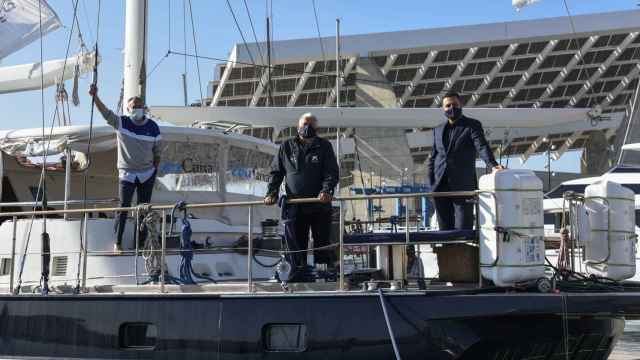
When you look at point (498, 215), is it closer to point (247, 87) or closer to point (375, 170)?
point (375, 170)

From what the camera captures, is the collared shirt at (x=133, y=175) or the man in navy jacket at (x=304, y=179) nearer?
the man in navy jacket at (x=304, y=179)

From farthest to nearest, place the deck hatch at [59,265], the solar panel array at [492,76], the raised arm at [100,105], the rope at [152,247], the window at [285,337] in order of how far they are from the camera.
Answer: the solar panel array at [492,76] < the deck hatch at [59,265] < the raised arm at [100,105] < the rope at [152,247] < the window at [285,337]

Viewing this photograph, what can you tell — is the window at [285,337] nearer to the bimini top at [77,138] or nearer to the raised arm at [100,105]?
the raised arm at [100,105]

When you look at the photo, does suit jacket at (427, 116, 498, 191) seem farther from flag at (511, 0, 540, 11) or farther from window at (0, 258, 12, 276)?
flag at (511, 0, 540, 11)

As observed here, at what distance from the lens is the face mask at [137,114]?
7.98m

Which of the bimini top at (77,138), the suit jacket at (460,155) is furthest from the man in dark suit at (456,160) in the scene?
the bimini top at (77,138)

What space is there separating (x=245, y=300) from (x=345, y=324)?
0.88m

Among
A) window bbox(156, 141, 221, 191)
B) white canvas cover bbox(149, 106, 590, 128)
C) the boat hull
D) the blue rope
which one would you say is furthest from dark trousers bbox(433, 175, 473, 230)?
white canvas cover bbox(149, 106, 590, 128)

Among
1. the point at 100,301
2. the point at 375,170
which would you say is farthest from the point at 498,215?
the point at 375,170

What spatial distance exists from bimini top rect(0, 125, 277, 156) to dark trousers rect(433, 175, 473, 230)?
3775mm

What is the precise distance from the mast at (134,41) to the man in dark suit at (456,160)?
489 centimetres

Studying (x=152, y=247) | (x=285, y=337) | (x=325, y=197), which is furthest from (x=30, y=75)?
(x=285, y=337)

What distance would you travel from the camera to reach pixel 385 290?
6.07 meters

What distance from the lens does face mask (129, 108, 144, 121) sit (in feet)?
26.2
